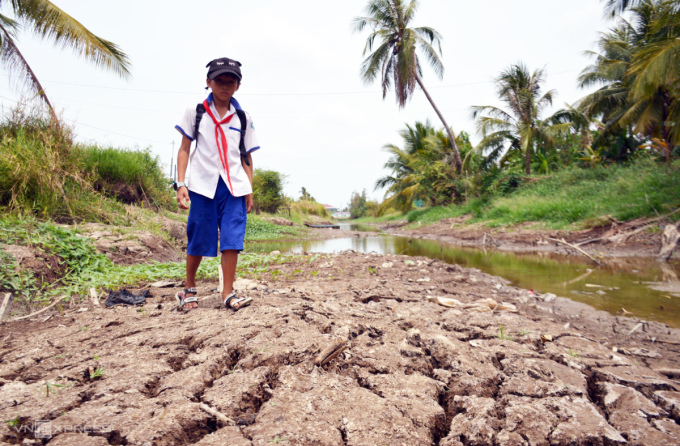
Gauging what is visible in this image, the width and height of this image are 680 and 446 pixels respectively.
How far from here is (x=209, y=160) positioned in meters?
2.26

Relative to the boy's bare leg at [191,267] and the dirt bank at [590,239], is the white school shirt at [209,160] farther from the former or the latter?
the dirt bank at [590,239]

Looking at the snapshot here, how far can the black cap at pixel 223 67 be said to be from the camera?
84.8 inches

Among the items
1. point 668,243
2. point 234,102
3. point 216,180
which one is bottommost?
point 668,243

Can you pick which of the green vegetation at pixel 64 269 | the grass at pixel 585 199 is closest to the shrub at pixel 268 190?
the grass at pixel 585 199

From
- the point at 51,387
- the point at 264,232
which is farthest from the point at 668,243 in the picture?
the point at 264,232

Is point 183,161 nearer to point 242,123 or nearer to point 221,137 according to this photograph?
point 221,137

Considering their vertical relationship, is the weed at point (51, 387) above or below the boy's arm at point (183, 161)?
below

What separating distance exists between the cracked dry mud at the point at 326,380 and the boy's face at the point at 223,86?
1.44m

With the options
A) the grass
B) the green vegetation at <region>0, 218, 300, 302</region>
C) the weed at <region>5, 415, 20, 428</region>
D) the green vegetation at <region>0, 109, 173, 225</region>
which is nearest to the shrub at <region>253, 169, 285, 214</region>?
the grass

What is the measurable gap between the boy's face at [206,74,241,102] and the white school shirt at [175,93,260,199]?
0.08 meters

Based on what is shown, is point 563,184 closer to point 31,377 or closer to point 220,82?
point 220,82

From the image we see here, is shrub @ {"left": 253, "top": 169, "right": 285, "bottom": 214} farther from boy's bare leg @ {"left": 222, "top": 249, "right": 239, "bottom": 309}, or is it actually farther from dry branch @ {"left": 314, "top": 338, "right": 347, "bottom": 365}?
dry branch @ {"left": 314, "top": 338, "right": 347, "bottom": 365}

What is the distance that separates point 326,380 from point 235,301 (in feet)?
3.46

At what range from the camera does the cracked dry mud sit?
3.47 feet
